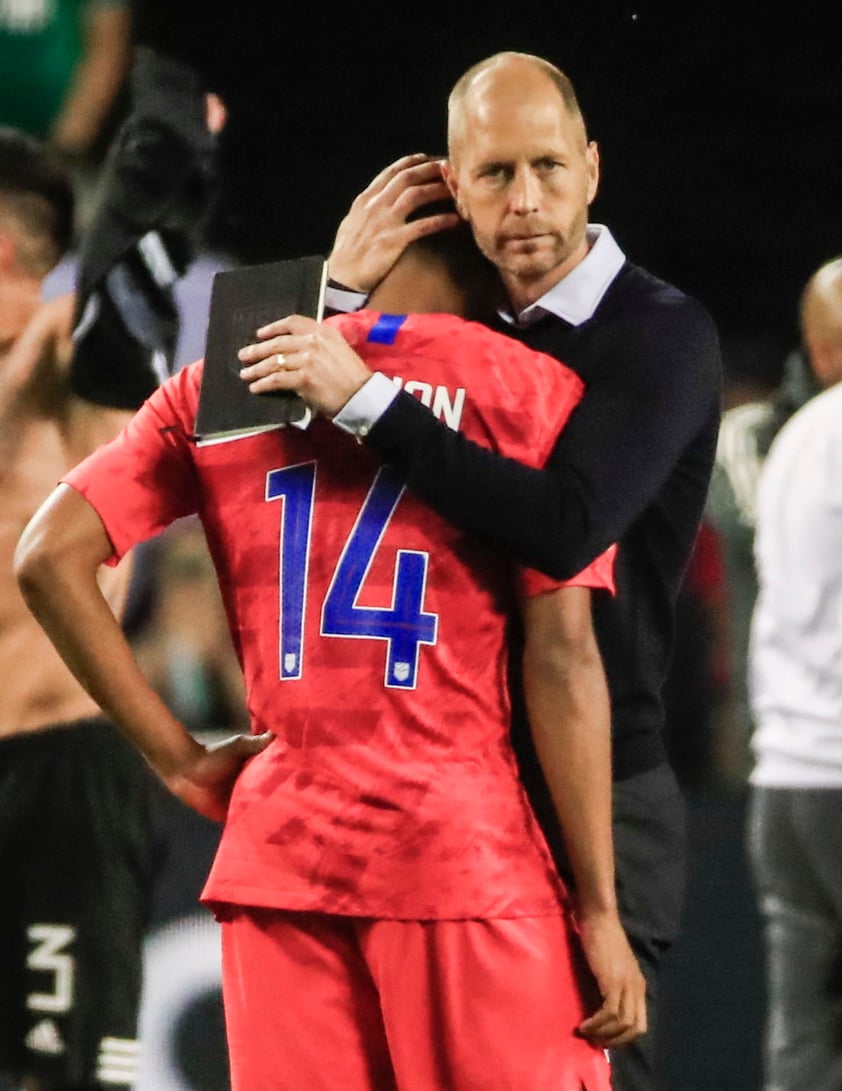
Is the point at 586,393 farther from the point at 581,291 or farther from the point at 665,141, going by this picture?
the point at 665,141

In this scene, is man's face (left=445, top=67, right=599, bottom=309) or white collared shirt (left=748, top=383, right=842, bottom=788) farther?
white collared shirt (left=748, top=383, right=842, bottom=788)

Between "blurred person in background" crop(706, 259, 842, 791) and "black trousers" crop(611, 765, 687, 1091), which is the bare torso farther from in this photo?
"black trousers" crop(611, 765, 687, 1091)

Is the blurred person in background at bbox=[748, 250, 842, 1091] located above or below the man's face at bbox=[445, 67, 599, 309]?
below

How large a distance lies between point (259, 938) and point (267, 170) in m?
1.85

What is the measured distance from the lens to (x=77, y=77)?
2924 millimetres

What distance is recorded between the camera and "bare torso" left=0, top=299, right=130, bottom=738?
293 centimetres

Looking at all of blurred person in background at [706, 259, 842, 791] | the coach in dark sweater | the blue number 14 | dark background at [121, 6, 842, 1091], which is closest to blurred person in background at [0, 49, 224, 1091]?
dark background at [121, 6, 842, 1091]

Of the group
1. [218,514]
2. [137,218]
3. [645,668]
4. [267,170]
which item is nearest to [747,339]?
[267,170]

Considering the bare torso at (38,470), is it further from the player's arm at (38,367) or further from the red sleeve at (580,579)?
the red sleeve at (580,579)

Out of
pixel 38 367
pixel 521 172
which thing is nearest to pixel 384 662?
pixel 521 172

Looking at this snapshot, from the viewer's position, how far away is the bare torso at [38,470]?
2926 millimetres

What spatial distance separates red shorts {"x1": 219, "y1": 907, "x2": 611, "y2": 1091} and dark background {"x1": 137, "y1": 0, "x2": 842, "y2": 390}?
1785 mm

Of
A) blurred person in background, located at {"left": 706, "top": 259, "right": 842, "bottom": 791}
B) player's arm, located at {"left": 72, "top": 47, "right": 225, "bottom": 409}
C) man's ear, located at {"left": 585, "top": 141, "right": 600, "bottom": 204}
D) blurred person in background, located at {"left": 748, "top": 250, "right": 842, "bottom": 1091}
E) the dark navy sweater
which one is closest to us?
the dark navy sweater

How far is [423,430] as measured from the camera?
1371mm
